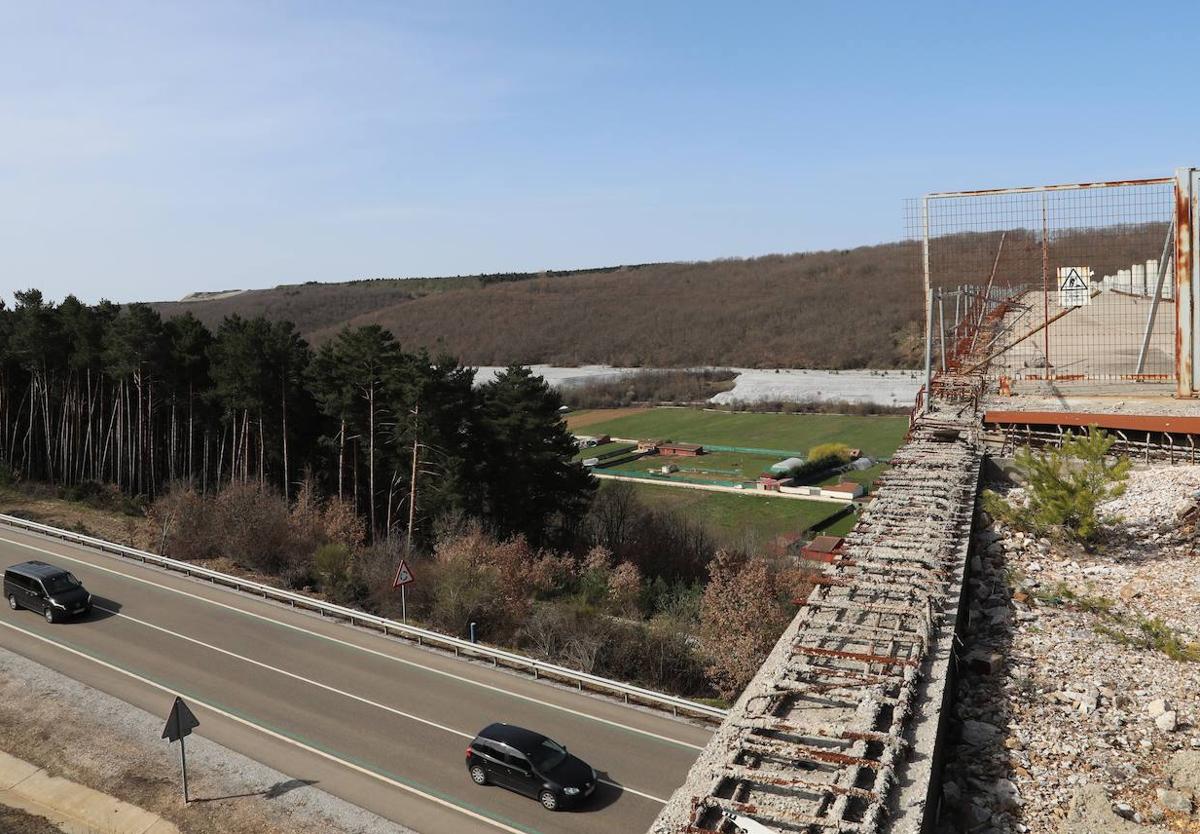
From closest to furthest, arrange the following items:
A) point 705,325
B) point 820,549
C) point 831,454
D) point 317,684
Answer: point 317,684, point 820,549, point 831,454, point 705,325

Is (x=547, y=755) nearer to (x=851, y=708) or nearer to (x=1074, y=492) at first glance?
(x=851, y=708)

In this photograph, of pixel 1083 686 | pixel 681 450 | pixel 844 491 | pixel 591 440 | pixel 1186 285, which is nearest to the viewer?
pixel 1083 686

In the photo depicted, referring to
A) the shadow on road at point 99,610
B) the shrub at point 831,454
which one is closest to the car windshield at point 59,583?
the shadow on road at point 99,610

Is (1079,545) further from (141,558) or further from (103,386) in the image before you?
(103,386)

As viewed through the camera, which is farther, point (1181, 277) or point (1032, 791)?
point (1181, 277)

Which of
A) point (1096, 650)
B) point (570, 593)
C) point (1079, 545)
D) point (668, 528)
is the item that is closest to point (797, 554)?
point (668, 528)

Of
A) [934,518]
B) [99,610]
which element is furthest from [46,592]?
[934,518]

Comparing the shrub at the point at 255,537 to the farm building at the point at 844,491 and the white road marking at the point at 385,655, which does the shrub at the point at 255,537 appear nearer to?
the white road marking at the point at 385,655
